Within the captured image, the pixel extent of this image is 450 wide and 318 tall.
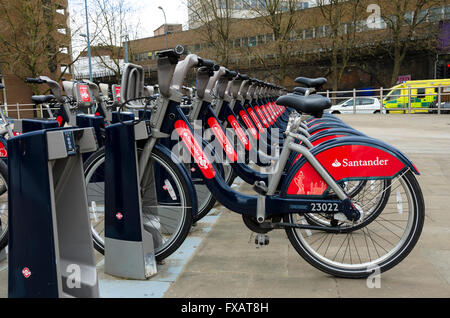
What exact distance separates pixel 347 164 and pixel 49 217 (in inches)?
63.6

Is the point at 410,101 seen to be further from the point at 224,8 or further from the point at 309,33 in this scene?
the point at 224,8

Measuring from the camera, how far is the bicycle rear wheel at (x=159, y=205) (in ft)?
8.54

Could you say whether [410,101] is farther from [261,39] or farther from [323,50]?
[261,39]

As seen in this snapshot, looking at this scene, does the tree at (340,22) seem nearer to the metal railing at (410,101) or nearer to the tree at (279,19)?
the tree at (279,19)

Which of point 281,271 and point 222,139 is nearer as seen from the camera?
point 281,271

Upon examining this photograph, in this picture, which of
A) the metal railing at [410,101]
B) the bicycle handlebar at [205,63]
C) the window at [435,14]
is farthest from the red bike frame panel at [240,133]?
the window at [435,14]

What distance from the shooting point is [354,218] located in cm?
242

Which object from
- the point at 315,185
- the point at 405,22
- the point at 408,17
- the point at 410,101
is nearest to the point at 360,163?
the point at 315,185

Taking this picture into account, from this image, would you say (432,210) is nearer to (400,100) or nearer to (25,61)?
(400,100)

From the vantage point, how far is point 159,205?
9.63ft

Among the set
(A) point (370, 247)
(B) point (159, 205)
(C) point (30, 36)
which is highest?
(C) point (30, 36)

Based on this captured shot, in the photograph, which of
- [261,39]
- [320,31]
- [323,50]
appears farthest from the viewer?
[261,39]

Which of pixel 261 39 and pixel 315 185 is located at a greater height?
pixel 261 39

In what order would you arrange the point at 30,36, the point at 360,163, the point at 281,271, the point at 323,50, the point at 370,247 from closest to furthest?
the point at 360,163 < the point at 281,271 < the point at 370,247 < the point at 30,36 < the point at 323,50
